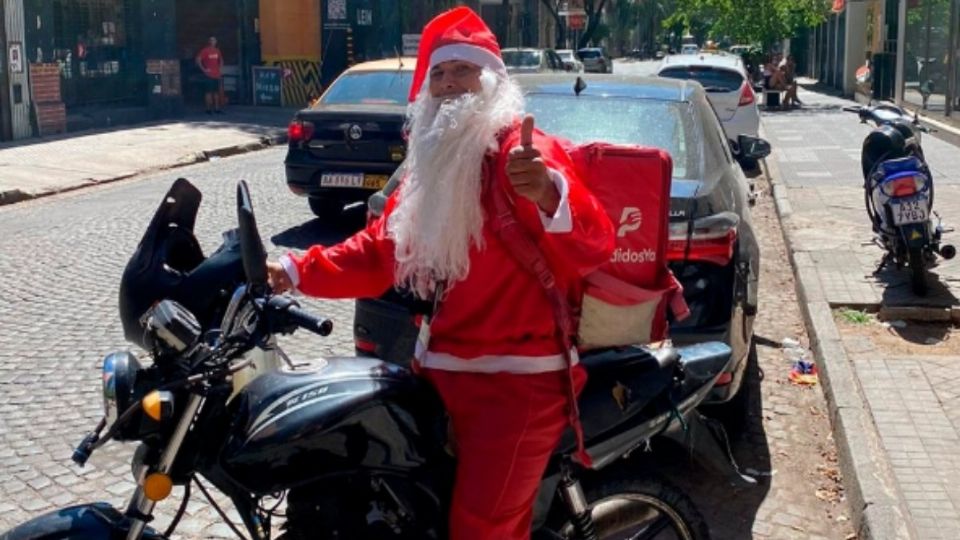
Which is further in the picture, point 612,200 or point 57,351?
point 57,351

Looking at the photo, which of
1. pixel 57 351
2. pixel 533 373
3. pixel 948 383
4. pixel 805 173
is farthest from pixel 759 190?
pixel 533 373

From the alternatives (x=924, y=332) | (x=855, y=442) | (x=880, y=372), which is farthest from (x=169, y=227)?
(x=924, y=332)

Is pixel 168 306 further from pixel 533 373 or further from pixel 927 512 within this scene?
pixel 927 512

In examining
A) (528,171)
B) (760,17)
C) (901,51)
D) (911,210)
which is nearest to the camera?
(528,171)

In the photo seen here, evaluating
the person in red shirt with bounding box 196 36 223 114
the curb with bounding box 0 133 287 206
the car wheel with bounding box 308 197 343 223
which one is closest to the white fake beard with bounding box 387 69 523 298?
the car wheel with bounding box 308 197 343 223

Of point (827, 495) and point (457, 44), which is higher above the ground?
point (457, 44)

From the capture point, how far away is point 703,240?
5.12 metres

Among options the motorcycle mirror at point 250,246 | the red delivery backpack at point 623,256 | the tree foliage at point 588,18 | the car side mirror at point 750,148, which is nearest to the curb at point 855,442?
the car side mirror at point 750,148

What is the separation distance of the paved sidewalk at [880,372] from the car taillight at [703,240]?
1122mm

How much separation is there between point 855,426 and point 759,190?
389 inches

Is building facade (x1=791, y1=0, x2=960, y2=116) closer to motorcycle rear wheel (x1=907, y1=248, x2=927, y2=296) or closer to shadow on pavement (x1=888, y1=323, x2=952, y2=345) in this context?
motorcycle rear wheel (x1=907, y1=248, x2=927, y2=296)

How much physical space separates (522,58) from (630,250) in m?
22.8

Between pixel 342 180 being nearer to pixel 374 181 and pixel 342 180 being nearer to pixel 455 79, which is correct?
pixel 374 181

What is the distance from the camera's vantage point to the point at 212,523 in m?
4.77
